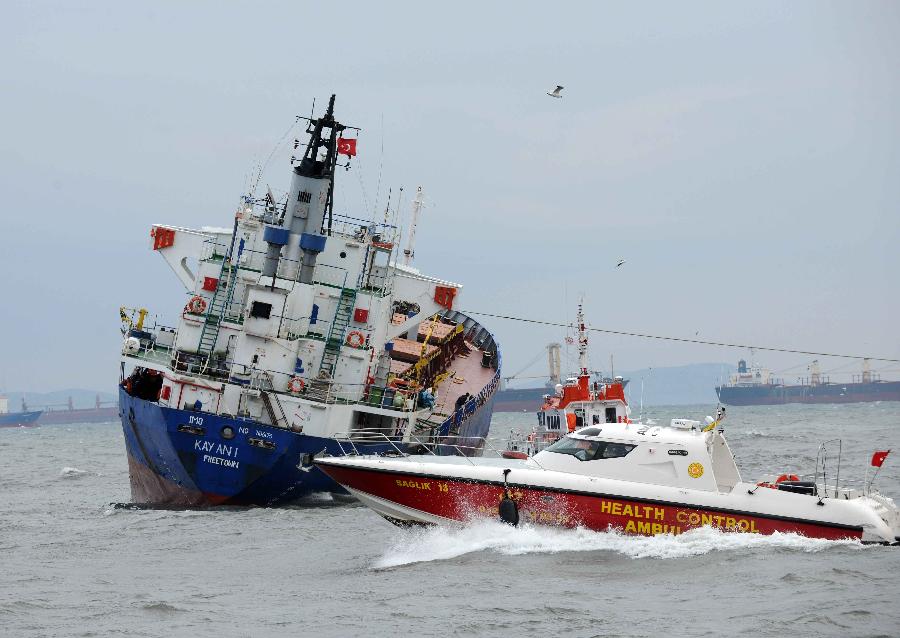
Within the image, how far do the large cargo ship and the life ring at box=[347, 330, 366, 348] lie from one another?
0.16ft

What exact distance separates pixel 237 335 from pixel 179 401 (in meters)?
2.40

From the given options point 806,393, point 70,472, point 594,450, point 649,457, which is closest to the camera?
point 649,457

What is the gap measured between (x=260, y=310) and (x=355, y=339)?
272cm

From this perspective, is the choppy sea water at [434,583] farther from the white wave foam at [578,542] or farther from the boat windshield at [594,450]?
the boat windshield at [594,450]

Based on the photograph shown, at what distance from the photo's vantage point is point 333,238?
1328 inches

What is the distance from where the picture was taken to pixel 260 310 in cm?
3172

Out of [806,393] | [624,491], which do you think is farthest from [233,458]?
[806,393]

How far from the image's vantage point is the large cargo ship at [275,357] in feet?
97.2

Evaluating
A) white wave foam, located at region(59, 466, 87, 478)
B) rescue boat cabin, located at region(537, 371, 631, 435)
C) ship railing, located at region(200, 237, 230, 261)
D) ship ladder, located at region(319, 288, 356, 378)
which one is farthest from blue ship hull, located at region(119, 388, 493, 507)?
white wave foam, located at region(59, 466, 87, 478)

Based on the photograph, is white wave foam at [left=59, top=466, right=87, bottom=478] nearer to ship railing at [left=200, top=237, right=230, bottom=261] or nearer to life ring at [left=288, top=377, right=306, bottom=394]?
ship railing at [left=200, top=237, right=230, bottom=261]

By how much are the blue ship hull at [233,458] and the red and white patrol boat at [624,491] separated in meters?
8.23

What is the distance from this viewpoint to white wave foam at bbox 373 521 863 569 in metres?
19.7

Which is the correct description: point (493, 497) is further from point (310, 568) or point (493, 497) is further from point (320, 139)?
point (320, 139)

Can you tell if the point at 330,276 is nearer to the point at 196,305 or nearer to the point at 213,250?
the point at 213,250
